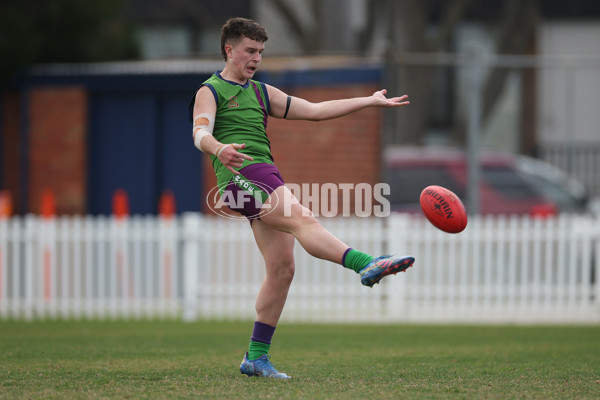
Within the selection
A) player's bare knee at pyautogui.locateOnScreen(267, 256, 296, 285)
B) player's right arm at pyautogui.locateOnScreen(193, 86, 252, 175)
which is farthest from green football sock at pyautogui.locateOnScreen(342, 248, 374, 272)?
player's right arm at pyautogui.locateOnScreen(193, 86, 252, 175)

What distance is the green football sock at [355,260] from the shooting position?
5.43m

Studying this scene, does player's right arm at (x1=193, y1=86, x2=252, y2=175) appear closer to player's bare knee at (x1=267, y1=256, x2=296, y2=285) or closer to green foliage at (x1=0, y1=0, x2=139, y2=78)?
player's bare knee at (x1=267, y1=256, x2=296, y2=285)

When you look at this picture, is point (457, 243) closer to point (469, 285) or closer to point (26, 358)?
point (469, 285)

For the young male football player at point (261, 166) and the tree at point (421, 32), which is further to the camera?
the tree at point (421, 32)

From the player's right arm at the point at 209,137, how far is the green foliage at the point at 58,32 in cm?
1053

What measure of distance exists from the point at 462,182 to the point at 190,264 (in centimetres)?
444

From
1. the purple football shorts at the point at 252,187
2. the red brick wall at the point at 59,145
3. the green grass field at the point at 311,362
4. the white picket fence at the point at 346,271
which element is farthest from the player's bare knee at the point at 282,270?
the red brick wall at the point at 59,145

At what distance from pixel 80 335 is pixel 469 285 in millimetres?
4646

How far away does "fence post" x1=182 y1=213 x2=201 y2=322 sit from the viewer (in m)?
11.8

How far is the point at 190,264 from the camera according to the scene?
11805mm

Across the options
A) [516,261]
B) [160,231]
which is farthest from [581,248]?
[160,231]

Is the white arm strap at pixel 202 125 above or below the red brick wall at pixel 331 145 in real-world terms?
below

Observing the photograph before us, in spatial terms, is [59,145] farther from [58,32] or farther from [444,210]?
[444,210]

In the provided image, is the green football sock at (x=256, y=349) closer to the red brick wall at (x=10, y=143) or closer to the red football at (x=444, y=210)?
the red football at (x=444, y=210)
